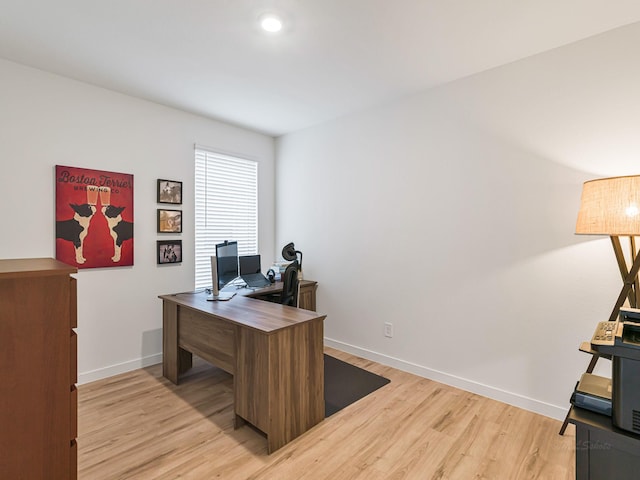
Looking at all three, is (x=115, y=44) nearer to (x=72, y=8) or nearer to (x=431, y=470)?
(x=72, y=8)

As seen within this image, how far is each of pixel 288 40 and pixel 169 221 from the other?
213 cm

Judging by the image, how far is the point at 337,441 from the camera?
6.77 feet

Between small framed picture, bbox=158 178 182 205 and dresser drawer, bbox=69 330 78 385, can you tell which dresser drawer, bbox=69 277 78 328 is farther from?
small framed picture, bbox=158 178 182 205

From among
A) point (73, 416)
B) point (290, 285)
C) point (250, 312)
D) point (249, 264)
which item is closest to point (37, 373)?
point (73, 416)

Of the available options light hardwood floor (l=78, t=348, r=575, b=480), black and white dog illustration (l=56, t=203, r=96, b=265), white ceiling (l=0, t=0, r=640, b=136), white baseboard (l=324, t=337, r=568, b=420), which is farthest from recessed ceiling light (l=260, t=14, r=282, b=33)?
white baseboard (l=324, t=337, r=568, b=420)

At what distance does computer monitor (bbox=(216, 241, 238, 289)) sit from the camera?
3098 millimetres

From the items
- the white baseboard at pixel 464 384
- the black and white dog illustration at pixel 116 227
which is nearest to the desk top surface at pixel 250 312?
the black and white dog illustration at pixel 116 227

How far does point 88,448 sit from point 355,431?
5.50 feet

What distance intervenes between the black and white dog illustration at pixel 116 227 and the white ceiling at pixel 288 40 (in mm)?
1105

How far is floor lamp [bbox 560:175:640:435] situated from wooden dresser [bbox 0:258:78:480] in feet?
7.09

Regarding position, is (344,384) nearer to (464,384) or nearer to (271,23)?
(464,384)

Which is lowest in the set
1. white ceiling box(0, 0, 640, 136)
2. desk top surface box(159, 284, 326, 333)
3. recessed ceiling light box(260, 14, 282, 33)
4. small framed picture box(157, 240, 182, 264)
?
desk top surface box(159, 284, 326, 333)

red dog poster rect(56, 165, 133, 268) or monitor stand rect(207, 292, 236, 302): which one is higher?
red dog poster rect(56, 165, 133, 268)

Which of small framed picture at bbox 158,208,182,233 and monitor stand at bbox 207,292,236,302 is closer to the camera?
monitor stand at bbox 207,292,236,302
